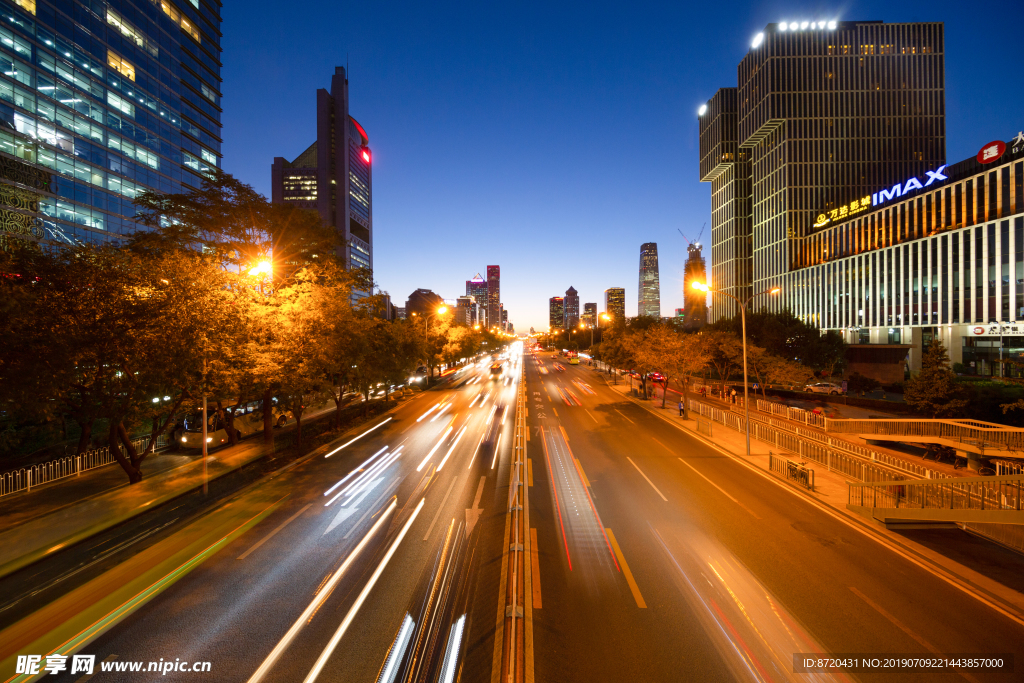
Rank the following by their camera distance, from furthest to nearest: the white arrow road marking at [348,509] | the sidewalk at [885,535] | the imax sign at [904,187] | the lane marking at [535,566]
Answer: the imax sign at [904,187] → the white arrow road marking at [348,509] → the sidewalk at [885,535] → the lane marking at [535,566]

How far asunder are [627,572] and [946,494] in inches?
375

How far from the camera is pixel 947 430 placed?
19234 mm

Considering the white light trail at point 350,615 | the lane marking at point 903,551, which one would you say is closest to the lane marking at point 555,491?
the white light trail at point 350,615

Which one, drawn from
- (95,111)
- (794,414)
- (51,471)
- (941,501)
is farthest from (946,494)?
(95,111)

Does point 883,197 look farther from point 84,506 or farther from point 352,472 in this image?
point 84,506

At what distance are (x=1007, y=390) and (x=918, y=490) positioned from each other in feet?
72.3

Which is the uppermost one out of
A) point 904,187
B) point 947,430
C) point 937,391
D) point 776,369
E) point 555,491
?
point 904,187

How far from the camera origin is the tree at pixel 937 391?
22375mm

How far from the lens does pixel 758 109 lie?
291 feet

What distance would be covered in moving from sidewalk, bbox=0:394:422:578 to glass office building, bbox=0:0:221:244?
66.9ft

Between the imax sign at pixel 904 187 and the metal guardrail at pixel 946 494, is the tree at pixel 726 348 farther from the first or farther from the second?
the imax sign at pixel 904 187

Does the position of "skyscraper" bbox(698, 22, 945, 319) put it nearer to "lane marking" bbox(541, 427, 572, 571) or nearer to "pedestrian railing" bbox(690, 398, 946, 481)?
"pedestrian railing" bbox(690, 398, 946, 481)

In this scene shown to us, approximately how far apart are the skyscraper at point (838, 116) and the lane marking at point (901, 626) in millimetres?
87711

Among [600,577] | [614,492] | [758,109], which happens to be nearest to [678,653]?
[600,577]
